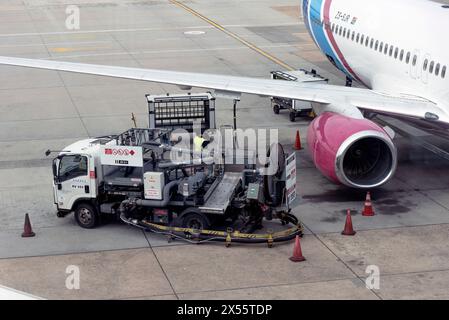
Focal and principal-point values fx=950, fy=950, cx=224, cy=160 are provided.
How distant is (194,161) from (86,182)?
267 cm

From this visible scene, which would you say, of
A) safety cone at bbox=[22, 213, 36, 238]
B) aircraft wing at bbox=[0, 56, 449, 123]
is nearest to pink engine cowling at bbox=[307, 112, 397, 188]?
aircraft wing at bbox=[0, 56, 449, 123]

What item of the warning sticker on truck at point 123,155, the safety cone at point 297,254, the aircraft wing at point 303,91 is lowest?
the safety cone at point 297,254

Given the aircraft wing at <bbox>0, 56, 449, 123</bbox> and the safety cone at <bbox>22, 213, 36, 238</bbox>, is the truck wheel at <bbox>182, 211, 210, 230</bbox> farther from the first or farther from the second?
the aircraft wing at <bbox>0, 56, 449, 123</bbox>

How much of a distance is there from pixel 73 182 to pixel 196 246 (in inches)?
138

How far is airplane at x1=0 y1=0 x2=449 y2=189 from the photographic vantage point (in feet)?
81.2

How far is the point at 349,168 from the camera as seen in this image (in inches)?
1016

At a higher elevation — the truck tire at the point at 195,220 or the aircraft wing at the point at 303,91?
the aircraft wing at the point at 303,91

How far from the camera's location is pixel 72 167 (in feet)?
76.7

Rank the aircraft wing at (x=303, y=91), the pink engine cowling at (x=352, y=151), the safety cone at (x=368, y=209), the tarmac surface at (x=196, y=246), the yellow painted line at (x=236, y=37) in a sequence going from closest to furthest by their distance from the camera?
the tarmac surface at (x=196, y=246), the safety cone at (x=368, y=209), the pink engine cowling at (x=352, y=151), the aircraft wing at (x=303, y=91), the yellow painted line at (x=236, y=37)

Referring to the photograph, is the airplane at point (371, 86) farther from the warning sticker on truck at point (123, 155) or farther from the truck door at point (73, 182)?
the truck door at point (73, 182)

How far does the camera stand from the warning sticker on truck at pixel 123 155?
22.8m

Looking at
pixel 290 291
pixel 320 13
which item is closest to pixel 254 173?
pixel 290 291

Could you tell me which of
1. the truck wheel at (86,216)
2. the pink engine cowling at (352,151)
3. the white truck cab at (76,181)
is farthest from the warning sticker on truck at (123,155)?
the pink engine cowling at (352,151)

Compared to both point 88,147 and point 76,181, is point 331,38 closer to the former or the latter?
point 88,147
